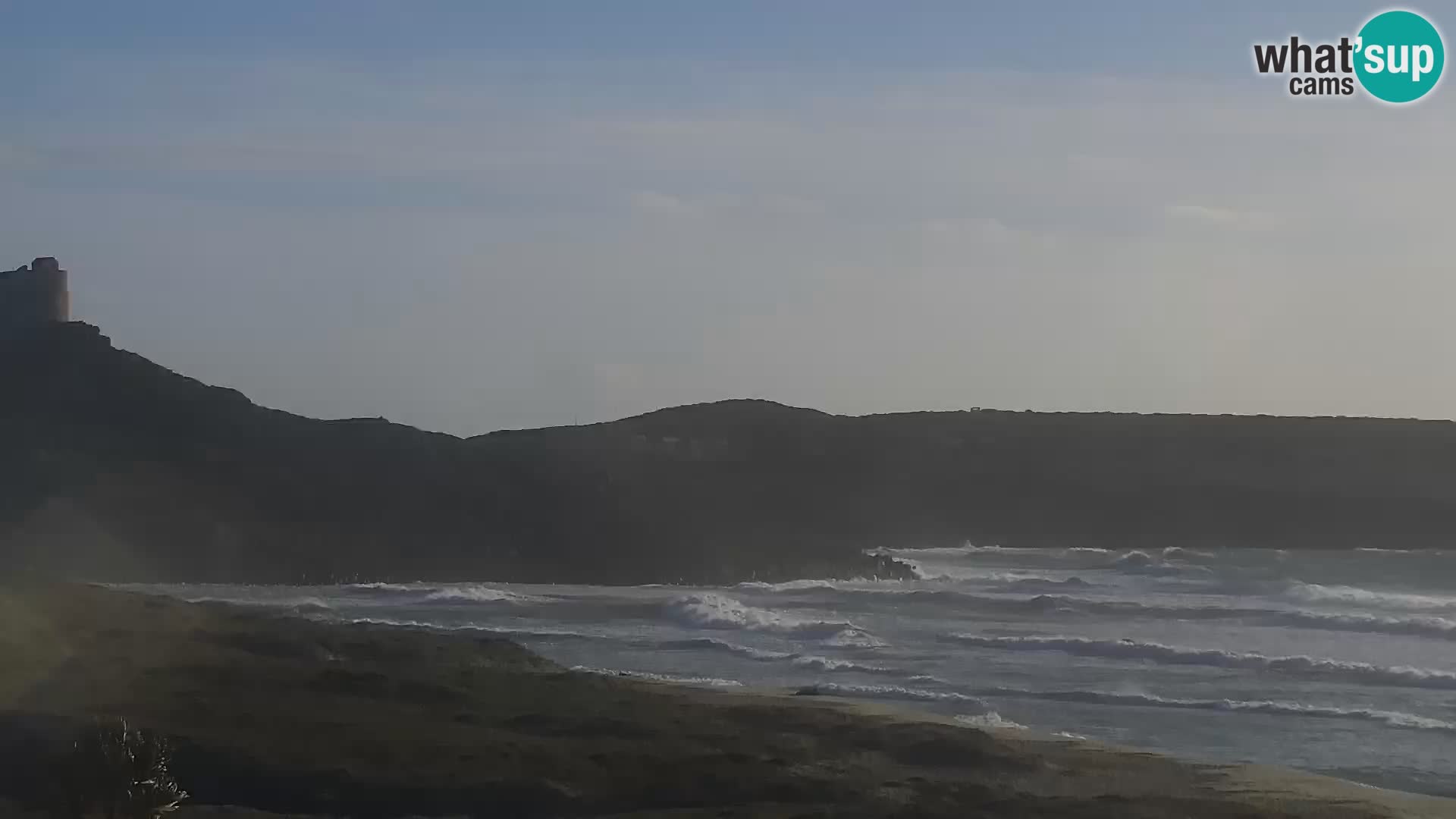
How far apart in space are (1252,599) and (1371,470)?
42.2 metres

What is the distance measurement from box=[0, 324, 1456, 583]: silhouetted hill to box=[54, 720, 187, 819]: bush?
35431 mm

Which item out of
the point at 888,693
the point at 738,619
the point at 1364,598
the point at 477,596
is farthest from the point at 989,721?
the point at 1364,598

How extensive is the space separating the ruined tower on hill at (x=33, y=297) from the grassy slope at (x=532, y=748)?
135ft

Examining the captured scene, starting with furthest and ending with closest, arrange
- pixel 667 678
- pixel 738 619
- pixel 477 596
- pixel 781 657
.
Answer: pixel 477 596, pixel 738 619, pixel 781 657, pixel 667 678

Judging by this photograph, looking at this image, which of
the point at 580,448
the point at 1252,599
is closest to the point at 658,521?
the point at 580,448

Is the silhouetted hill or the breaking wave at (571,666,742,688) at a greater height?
the silhouetted hill

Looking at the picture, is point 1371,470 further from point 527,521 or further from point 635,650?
point 635,650

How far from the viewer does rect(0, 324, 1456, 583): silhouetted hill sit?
157 feet

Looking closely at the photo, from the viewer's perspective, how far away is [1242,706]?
20.8 meters

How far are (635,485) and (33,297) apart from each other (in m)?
21.7

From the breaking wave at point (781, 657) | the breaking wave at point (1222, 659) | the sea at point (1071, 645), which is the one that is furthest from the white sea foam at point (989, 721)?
the breaking wave at point (1222, 659)

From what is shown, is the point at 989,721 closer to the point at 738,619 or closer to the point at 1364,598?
the point at 738,619

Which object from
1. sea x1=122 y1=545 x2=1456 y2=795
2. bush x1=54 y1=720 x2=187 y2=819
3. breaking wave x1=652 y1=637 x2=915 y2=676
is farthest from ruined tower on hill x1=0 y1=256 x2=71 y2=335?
bush x1=54 y1=720 x2=187 y2=819

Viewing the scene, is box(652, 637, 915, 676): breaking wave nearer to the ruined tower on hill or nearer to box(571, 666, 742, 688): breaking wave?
box(571, 666, 742, 688): breaking wave
